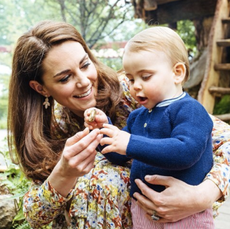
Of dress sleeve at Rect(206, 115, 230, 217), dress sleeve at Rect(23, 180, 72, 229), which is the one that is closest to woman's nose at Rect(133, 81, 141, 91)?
dress sleeve at Rect(206, 115, 230, 217)

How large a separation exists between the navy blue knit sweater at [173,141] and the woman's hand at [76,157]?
18 cm

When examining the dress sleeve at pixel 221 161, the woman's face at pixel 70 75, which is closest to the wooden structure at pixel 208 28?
the woman's face at pixel 70 75

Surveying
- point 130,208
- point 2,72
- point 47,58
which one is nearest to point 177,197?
point 130,208

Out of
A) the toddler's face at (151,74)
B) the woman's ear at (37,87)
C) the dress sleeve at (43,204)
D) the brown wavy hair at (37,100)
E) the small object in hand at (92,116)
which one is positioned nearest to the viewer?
the toddler's face at (151,74)

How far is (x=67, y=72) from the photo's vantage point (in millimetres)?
1525

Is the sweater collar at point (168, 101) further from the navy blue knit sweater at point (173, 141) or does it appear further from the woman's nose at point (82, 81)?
the woman's nose at point (82, 81)

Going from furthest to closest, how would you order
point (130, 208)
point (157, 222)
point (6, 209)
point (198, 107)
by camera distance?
1. point (6, 209)
2. point (130, 208)
3. point (157, 222)
4. point (198, 107)

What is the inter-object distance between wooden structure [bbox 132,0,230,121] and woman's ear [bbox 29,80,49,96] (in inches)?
82.5

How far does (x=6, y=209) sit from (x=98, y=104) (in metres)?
1.38

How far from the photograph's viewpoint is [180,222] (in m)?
1.28

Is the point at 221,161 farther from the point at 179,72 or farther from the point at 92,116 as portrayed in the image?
the point at 92,116

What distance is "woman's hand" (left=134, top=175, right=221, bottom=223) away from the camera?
1228mm

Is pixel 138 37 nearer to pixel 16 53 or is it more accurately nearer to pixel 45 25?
pixel 45 25

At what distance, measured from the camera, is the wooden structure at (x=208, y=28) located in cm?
402
